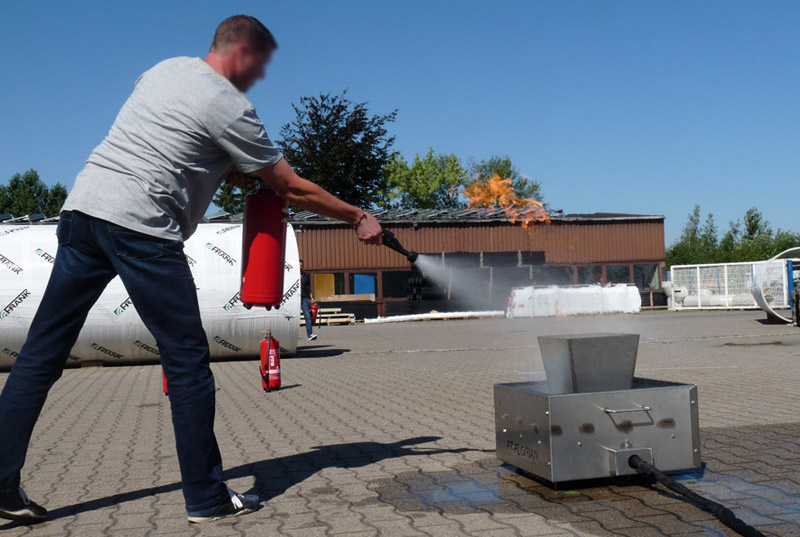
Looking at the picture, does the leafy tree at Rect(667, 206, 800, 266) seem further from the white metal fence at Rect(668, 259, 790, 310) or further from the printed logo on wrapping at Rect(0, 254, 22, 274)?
the printed logo on wrapping at Rect(0, 254, 22, 274)

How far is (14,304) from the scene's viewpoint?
14617mm

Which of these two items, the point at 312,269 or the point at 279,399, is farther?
the point at 312,269

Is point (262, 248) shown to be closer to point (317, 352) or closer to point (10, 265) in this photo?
point (10, 265)

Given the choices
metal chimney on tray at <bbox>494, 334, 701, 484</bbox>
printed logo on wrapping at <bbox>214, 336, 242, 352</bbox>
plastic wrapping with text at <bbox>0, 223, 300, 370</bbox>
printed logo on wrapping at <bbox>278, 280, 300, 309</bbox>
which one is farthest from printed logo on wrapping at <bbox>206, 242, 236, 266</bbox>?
metal chimney on tray at <bbox>494, 334, 701, 484</bbox>

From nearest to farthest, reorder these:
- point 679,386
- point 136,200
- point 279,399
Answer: point 136,200 → point 679,386 → point 279,399

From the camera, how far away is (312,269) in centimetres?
3819

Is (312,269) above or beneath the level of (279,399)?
above

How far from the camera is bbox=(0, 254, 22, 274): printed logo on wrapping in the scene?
14802 millimetres

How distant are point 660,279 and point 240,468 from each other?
39898mm

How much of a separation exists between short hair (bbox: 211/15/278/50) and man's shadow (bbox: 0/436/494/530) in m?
2.37

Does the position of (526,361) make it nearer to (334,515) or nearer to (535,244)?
(334,515)

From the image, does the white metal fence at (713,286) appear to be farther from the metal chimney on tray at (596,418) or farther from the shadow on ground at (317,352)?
the metal chimney on tray at (596,418)

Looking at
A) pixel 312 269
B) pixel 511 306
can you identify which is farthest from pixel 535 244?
pixel 312 269

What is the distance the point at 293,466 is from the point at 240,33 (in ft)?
8.95
